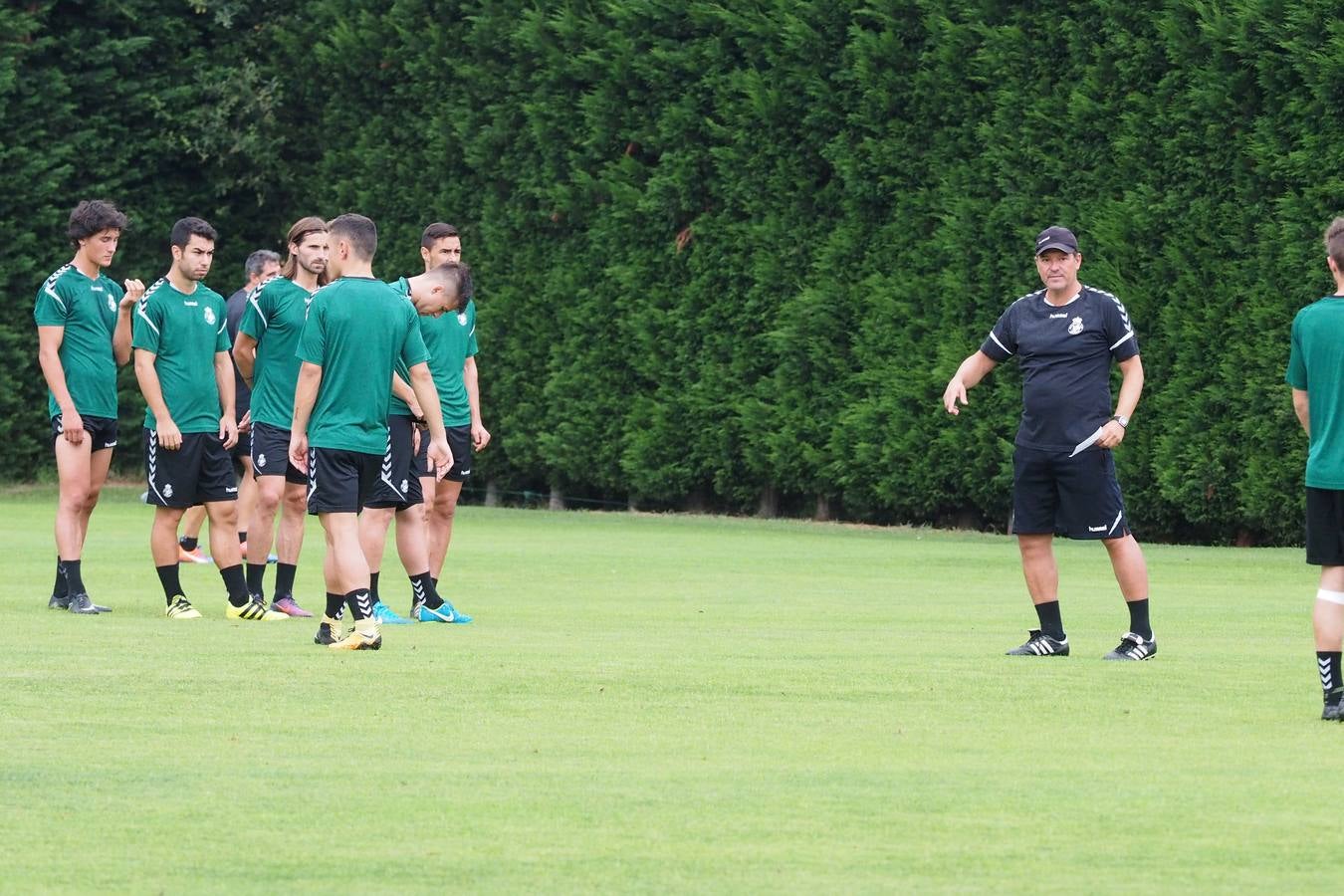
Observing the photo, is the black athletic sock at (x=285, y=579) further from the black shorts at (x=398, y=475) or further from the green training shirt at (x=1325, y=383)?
the green training shirt at (x=1325, y=383)

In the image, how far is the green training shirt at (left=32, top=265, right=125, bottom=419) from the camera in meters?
11.4

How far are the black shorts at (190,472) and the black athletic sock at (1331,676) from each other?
595cm

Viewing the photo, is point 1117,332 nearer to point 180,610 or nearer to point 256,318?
point 256,318

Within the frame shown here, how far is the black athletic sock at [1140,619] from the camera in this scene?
9164 millimetres

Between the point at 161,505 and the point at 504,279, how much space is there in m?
11.9

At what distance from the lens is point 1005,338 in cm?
962

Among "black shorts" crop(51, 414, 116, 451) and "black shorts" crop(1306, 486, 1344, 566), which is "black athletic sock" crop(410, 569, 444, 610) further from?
"black shorts" crop(1306, 486, 1344, 566)

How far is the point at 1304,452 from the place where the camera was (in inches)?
627

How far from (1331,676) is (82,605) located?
632 centimetres

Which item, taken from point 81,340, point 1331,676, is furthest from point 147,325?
point 1331,676

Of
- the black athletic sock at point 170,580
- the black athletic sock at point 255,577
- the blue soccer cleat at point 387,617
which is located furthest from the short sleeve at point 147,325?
the blue soccer cleat at point 387,617

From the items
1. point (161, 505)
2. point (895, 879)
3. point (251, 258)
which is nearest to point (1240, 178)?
point (251, 258)

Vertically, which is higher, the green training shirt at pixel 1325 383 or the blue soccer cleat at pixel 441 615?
the green training shirt at pixel 1325 383

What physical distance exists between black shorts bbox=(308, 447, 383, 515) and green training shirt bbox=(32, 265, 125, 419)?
241cm
